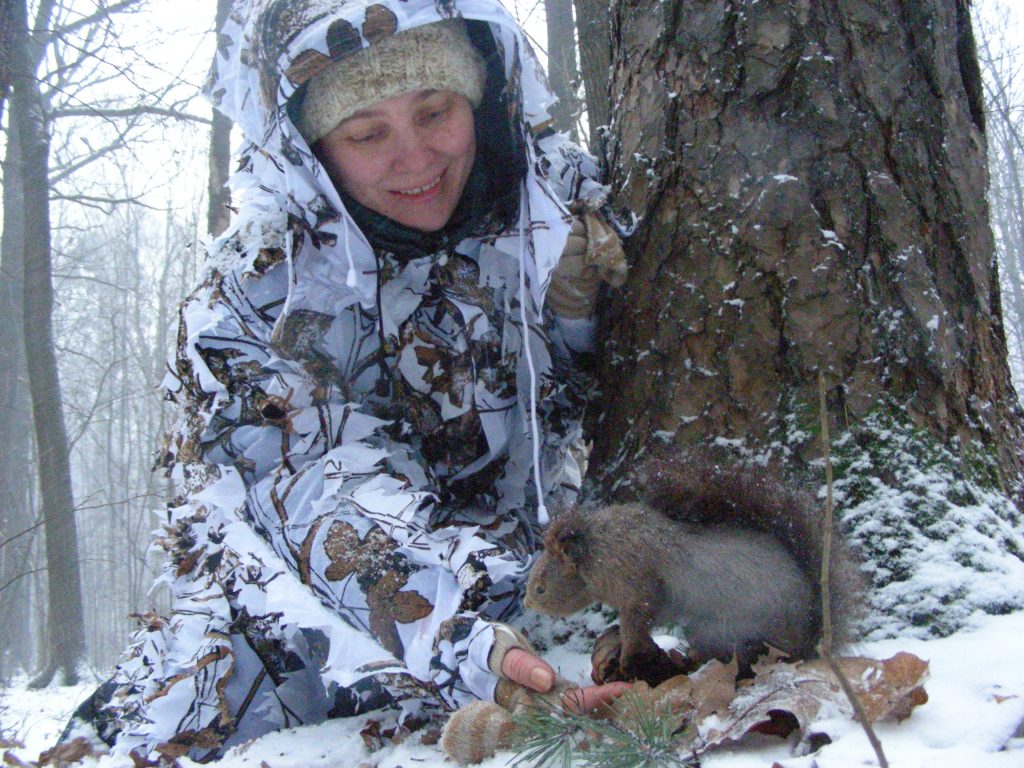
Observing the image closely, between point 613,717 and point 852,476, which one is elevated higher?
point 852,476

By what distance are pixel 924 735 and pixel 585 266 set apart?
1365mm

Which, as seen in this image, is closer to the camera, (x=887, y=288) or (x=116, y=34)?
(x=887, y=288)

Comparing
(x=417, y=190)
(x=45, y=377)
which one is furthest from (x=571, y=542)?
(x=45, y=377)

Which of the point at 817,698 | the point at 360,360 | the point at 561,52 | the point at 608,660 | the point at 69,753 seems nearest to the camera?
the point at 817,698

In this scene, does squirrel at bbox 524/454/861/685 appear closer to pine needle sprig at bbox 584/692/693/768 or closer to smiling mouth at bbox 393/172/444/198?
pine needle sprig at bbox 584/692/693/768

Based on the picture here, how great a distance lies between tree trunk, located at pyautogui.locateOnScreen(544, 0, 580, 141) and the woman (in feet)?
16.7

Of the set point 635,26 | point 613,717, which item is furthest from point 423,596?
point 635,26

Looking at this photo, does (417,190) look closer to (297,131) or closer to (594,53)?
(297,131)

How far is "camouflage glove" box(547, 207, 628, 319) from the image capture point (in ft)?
6.73

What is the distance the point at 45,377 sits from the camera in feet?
27.0

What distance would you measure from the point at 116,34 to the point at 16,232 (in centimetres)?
679

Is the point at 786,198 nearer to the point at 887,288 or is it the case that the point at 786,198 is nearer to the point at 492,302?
the point at 887,288

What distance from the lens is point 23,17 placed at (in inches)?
268

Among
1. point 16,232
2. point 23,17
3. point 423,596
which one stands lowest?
point 423,596
